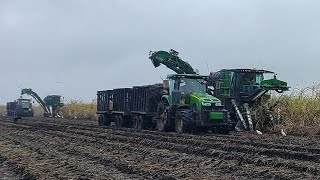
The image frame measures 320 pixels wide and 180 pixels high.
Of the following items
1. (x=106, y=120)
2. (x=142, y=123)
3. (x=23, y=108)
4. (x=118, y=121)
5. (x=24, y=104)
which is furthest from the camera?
(x=24, y=104)

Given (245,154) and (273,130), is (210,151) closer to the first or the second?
(245,154)

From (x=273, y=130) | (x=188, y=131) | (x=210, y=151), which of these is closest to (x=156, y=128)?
(x=188, y=131)

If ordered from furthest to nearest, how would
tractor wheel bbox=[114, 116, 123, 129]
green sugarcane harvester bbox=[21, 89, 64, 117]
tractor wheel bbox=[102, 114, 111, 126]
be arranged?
green sugarcane harvester bbox=[21, 89, 64, 117]
tractor wheel bbox=[102, 114, 111, 126]
tractor wheel bbox=[114, 116, 123, 129]

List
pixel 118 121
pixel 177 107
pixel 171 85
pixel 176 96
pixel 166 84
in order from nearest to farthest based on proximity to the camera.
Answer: pixel 176 96
pixel 177 107
pixel 171 85
pixel 166 84
pixel 118 121

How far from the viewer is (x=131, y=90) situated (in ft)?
78.8

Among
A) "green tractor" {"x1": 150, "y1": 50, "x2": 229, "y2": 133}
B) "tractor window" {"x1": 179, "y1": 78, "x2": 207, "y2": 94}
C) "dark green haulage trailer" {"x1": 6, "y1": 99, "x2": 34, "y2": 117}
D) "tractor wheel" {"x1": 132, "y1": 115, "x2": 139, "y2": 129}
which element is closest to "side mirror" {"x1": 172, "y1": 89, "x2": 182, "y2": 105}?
"green tractor" {"x1": 150, "y1": 50, "x2": 229, "y2": 133}

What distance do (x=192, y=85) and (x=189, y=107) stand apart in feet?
3.03

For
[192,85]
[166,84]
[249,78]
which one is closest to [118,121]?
[166,84]

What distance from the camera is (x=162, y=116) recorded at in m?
20.4

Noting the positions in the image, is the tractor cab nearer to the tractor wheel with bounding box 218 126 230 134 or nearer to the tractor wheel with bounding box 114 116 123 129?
the tractor wheel with bounding box 218 126 230 134

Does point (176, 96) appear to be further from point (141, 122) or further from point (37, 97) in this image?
point (37, 97)

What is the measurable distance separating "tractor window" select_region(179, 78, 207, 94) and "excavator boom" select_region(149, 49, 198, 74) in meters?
4.88

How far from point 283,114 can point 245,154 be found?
30.3ft

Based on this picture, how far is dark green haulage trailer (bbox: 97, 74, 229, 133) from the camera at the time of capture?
17922 millimetres
